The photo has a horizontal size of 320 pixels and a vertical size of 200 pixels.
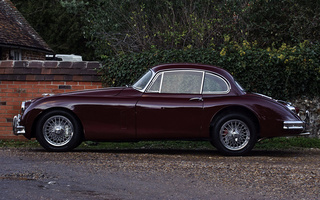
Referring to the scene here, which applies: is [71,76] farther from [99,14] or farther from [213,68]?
[99,14]

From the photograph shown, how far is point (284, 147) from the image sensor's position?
447 inches

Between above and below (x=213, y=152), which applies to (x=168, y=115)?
above

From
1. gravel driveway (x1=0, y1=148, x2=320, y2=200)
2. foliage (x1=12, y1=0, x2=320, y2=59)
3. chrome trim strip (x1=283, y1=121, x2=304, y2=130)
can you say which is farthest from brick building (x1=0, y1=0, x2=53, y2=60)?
chrome trim strip (x1=283, y1=121, x2=304, y2=130)

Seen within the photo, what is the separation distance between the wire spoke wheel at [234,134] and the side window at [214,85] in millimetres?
607

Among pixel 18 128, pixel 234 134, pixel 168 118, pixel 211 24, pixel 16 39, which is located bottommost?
pixel 234 134

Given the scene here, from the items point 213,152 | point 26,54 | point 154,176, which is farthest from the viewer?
point 26,54

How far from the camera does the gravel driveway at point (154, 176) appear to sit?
19.6 feet

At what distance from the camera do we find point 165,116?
30.2 feet

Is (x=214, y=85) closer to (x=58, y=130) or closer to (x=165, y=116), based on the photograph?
(x=165, y=116)

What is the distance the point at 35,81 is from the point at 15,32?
43.2ft

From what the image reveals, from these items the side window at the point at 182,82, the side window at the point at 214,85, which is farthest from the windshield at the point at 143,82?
the side window at the point at 214,85

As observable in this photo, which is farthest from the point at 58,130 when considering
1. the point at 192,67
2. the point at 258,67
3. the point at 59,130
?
the point at 258,67

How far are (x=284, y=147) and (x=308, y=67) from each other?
185 centimetres

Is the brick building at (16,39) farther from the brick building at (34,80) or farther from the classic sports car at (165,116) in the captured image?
the classic sports car at (165,116)
